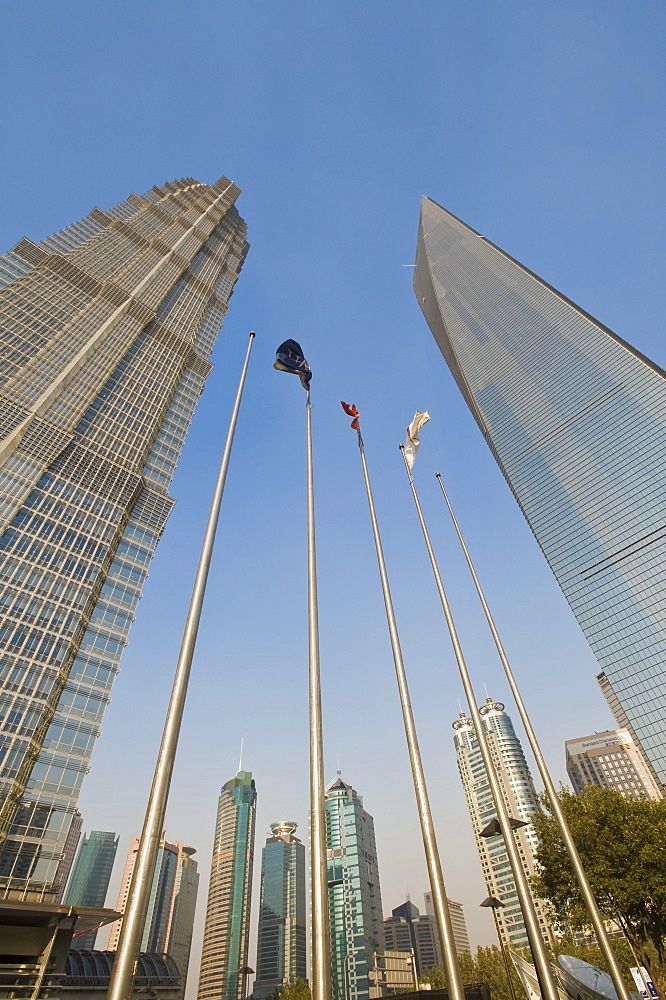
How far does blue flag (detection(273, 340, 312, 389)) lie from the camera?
65.8 feet

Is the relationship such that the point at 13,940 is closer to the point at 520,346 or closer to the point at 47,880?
the point at 47,880

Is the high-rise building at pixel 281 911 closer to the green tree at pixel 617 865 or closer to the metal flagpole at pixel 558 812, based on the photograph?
the green tree at pixel 617 865

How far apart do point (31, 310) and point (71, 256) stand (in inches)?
656

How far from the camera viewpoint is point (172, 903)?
184125 millimetres

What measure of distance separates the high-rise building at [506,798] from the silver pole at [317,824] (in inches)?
5146

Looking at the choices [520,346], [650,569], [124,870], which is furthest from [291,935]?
[520,346]

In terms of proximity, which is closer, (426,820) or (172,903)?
(426,820)

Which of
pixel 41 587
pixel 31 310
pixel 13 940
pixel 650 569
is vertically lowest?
pixel 13 940

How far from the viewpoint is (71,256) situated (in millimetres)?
73438

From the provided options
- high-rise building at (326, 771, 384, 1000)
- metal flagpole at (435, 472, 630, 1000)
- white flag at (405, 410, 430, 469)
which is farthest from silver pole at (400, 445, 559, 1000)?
high-rise building at (326, 771, 384, 1000)

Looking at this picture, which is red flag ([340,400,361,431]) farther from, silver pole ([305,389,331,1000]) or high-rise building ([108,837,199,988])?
high-rise building ([108,837,199,988])

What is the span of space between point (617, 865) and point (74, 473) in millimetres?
53581

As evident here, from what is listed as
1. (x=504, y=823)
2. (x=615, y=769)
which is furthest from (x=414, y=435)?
(x=615, y=769)

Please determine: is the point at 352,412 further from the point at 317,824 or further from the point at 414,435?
the point at 317,824
